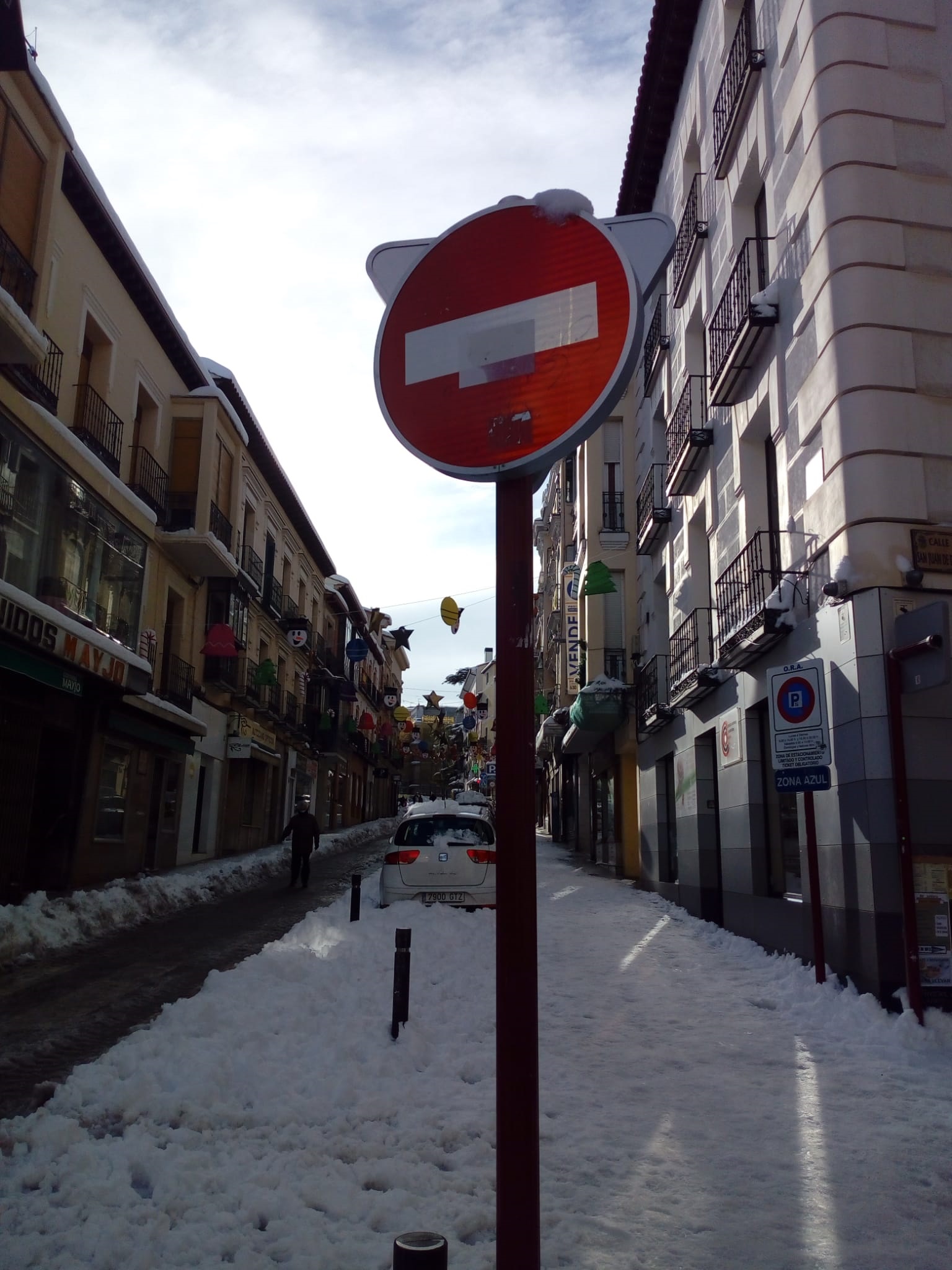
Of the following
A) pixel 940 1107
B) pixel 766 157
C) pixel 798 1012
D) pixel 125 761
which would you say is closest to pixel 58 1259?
pixel 940 1107

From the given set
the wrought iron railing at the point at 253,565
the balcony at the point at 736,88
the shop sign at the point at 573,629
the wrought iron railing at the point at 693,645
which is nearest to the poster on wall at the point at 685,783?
the wrought iron railing at the point at 693,645

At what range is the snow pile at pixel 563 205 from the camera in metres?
2.46

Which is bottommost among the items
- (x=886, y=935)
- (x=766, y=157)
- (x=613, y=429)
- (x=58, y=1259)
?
(x=58, y=1259)

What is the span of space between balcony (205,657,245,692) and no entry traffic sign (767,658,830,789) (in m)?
18.2

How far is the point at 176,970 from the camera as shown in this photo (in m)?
10.0

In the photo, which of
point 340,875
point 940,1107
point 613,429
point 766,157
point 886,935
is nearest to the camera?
point 940,1107

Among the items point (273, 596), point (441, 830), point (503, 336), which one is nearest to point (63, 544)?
point (441, 830)

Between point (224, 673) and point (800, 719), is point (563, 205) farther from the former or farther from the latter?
point (224, 673)

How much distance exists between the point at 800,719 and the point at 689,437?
22.2 ft

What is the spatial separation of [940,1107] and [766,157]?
1016cm

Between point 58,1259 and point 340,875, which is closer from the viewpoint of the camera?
point 58,1259

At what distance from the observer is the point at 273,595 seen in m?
31.7

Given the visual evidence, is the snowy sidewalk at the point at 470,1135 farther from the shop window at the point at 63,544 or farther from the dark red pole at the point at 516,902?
the shop window at the point at 63,544

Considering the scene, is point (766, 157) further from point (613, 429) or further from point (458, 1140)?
point (613, 429)
